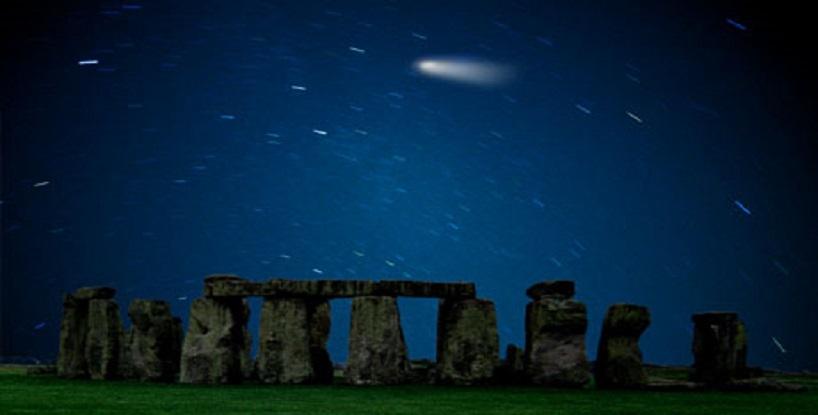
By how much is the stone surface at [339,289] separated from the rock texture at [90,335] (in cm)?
234

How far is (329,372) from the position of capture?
16.1 m

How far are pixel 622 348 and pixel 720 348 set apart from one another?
7.17 feet

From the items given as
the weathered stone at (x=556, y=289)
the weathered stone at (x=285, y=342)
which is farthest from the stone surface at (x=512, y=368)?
the weathered stone at (x=285, y=342)

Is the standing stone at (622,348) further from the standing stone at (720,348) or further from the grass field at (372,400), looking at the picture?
the standing stone at (720,348)

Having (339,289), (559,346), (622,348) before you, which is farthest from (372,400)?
(622,348)

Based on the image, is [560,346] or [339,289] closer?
[560,346]

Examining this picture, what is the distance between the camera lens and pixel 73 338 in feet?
57.3

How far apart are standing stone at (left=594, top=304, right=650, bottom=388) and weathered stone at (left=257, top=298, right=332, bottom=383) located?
12.7 ft

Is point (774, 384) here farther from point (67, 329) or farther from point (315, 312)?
point (67, 329)

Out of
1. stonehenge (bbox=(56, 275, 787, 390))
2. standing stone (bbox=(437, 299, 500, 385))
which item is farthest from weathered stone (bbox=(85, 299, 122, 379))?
standing stone (bbox=(437, 299, 500, 385))

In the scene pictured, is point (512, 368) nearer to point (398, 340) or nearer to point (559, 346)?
point (559, 346)

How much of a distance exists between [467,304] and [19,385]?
581cm

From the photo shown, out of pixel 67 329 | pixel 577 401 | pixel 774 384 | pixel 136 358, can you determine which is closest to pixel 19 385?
pixel 136 358

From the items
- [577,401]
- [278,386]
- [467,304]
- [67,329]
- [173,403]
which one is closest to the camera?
[173,403]
